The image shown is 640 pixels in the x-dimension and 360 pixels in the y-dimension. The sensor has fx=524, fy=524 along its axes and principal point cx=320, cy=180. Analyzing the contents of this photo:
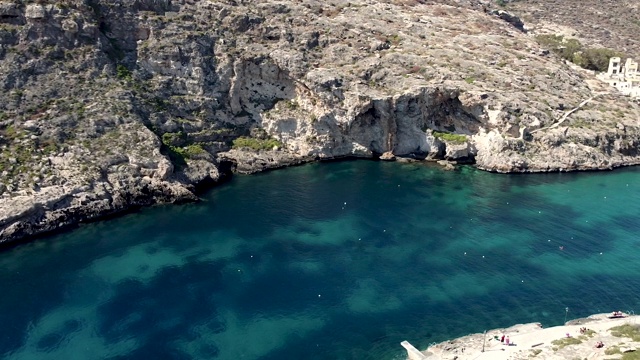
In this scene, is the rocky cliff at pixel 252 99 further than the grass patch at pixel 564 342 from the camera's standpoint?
Yes

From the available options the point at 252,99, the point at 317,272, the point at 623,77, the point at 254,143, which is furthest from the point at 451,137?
the point at 623,77

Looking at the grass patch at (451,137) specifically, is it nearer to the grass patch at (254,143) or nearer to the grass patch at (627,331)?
the grass patch at (254,143)

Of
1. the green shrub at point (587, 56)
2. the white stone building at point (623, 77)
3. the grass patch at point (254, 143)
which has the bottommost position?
the grass patch at point (254, 143)

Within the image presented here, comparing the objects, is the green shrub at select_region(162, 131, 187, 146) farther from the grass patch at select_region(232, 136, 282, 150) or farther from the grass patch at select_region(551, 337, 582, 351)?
the grass patch at select_region(551, 337, 582, 351)

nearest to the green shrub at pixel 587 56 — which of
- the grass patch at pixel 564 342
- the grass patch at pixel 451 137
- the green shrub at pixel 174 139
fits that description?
the grass patch at pixel 451 137

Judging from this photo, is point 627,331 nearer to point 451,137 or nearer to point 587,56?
point 451,137

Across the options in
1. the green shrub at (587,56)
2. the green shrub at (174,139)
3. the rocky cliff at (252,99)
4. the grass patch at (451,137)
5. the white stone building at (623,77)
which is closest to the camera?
the rocky cliff at (252,99)

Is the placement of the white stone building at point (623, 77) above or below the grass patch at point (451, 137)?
above
